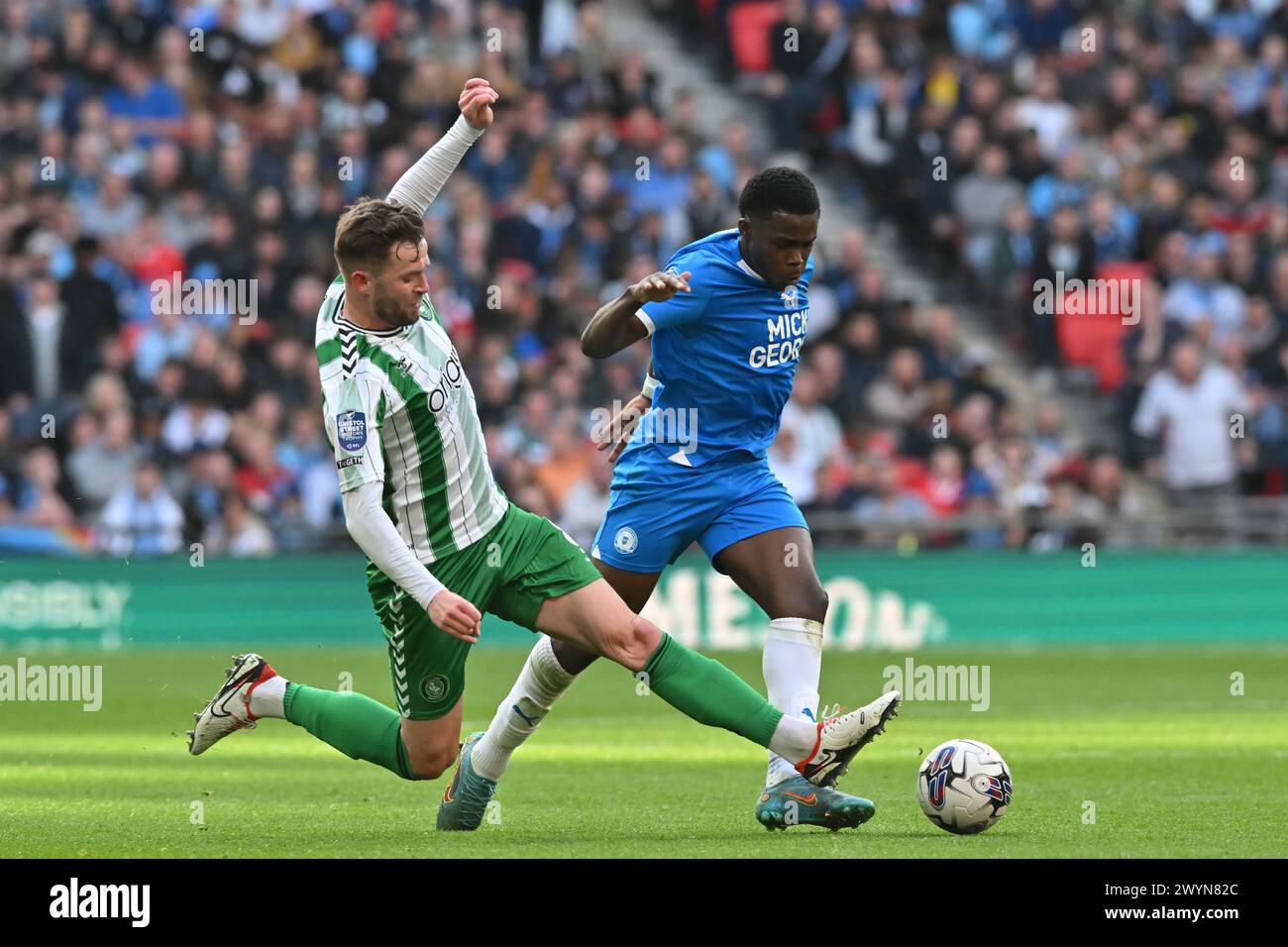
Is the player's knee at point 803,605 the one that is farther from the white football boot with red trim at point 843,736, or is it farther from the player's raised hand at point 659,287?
the player's raised hand at point 659,287

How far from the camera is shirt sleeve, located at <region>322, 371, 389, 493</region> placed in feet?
26.1

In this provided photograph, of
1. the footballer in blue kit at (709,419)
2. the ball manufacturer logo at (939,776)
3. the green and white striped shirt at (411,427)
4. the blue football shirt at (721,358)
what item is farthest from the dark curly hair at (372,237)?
the ball manufacturer logo at (939,776)

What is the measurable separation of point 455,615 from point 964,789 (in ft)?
7.09

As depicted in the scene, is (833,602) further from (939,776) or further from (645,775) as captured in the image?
(939,776)

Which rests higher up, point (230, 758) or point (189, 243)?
point (189, 243)

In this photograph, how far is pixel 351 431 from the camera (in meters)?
7.97

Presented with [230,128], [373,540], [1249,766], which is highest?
[230,128]

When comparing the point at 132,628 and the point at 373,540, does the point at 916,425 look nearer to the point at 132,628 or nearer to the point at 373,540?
the point at 132,628

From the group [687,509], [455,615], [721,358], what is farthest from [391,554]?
[721,358]

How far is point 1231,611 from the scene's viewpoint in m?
19.7

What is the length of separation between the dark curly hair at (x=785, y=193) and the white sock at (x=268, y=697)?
2.69 metres

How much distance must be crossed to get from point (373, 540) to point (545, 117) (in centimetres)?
1561
